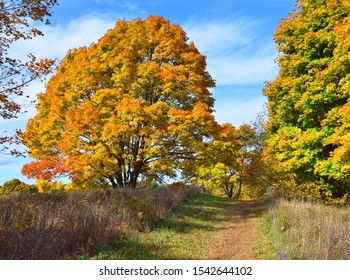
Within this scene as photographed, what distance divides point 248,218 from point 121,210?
8.85 m

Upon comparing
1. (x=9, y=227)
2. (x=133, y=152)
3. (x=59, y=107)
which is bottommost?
(x=9, y=227)

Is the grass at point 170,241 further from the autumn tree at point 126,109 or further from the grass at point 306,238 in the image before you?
the autumn tree at point 126,109

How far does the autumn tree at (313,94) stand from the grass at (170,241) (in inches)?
249

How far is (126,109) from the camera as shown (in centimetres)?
1847

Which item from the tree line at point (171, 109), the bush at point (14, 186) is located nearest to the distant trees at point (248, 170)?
the tree line at point (171, 109)

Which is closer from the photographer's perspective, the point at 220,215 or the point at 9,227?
the point at 9,227

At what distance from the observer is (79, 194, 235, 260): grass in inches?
370

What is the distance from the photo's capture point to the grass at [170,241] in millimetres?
9391

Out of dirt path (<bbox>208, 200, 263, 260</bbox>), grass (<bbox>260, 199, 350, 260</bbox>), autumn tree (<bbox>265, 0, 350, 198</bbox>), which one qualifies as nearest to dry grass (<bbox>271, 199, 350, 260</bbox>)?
grass (<bbox>260, 199, 350, 260</bbox>)

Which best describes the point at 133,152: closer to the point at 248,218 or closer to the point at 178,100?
the point at 178,100

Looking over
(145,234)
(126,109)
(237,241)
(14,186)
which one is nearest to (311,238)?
(237,241)

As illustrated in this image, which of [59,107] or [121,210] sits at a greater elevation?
[59,107]
